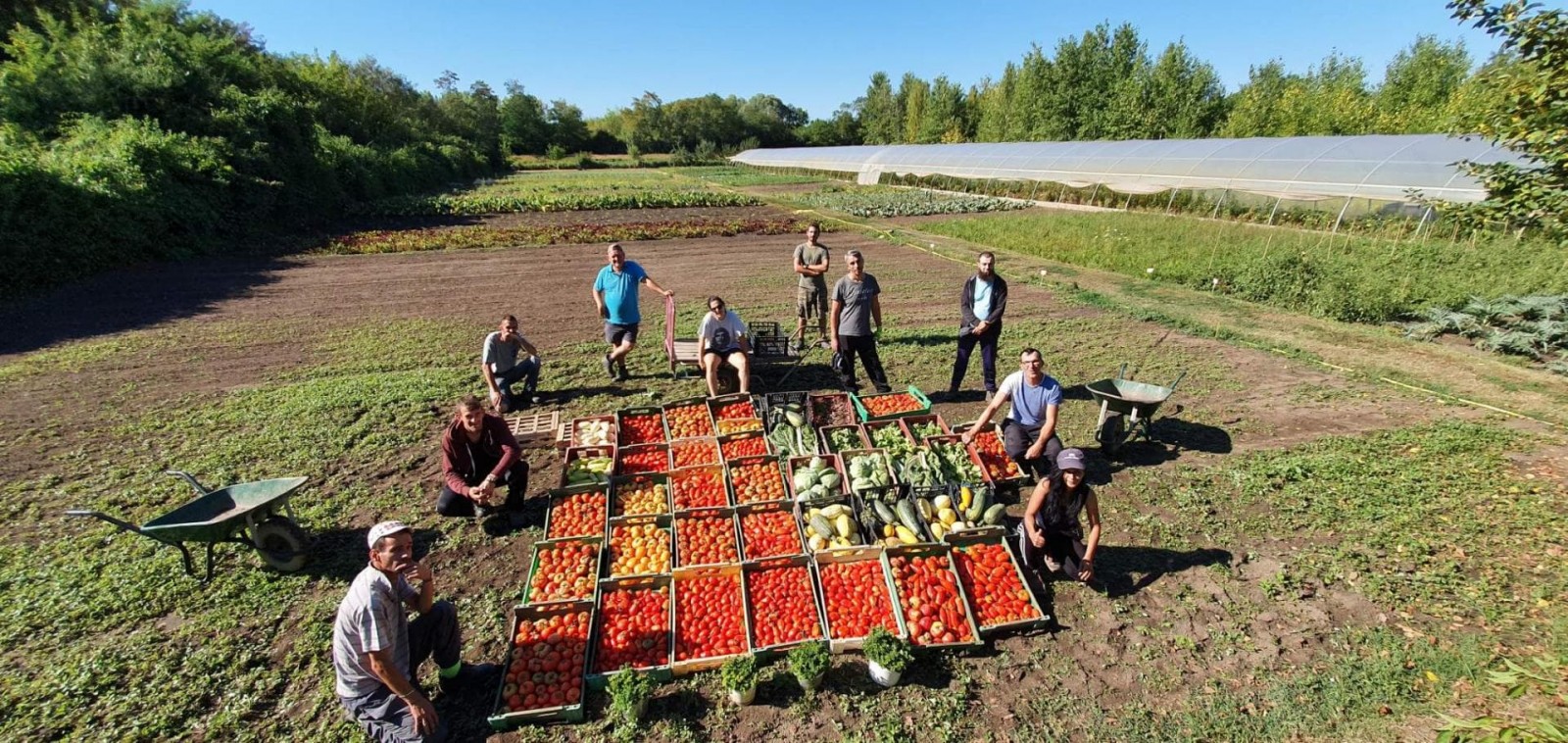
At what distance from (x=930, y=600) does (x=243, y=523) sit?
5.86 m

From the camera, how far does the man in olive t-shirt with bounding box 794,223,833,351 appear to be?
33.6 feet

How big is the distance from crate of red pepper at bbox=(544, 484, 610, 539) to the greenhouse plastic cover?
12501 mm

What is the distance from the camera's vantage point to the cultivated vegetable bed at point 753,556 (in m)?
4.54

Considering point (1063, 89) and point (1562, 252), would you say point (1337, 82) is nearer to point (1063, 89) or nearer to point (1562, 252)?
point (1063, 89)

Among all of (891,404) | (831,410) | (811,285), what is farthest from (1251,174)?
(831,410)

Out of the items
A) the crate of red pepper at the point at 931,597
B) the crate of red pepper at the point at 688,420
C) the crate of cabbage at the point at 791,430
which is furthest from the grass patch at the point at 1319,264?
the crate of red pepper at the point at 688,420

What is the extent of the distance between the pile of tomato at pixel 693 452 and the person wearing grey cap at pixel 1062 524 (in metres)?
3.27

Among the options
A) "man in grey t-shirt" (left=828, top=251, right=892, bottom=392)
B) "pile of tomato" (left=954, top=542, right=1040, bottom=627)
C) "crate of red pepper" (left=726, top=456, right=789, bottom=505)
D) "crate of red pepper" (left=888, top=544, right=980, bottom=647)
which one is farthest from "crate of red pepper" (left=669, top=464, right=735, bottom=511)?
"man in grey t-shirt" (left=828, top=251, right=892, bottom=392)

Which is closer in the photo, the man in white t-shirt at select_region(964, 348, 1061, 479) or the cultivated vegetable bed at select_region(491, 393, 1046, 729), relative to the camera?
the cultivated vegetable bed at select_region(491, 393, 1046, 729)

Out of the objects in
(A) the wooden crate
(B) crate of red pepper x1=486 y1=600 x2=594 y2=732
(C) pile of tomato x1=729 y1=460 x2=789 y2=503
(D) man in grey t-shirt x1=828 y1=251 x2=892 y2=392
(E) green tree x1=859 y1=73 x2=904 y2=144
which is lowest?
(B) crate of red pepper x1=486 y1=600 x2=594 y2=732

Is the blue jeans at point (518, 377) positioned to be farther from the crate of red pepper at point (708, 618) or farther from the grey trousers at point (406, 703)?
the crate of red pepper at point (708, 618)

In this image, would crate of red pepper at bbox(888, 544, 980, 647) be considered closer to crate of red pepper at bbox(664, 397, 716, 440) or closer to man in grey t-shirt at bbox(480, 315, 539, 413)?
crate of red pepper at bbox(664, 397, 716, 440)

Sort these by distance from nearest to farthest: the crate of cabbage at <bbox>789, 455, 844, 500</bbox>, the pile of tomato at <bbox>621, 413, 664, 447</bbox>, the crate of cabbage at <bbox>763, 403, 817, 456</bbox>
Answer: the crate of cabbage at <bbox>789, 455, 844, 500</bbox> → the crate of cabbage at <bbox>763, 403, 817, 456</bbox> → the pile of tomato at <bbox>621, 413, 664, 447</bbox>

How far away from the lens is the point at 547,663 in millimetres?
4371
